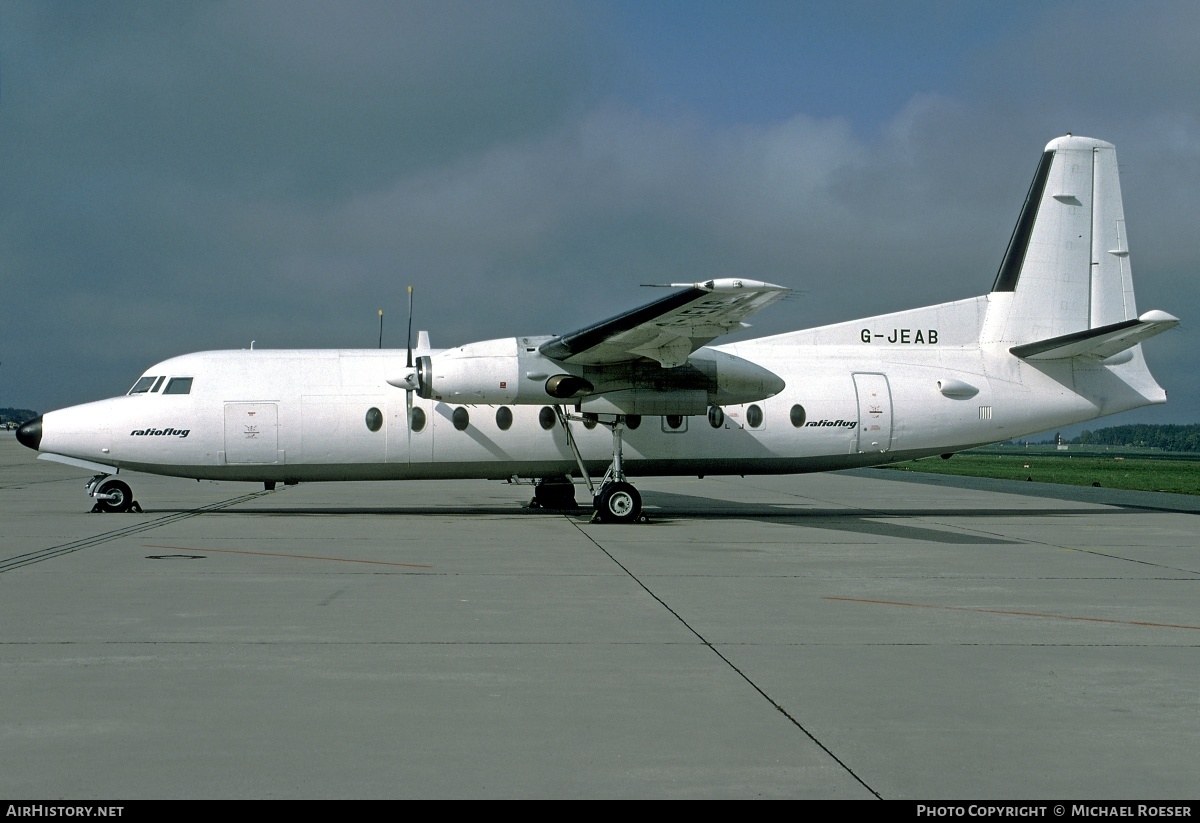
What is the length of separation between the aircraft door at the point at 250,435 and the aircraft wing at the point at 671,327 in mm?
4768

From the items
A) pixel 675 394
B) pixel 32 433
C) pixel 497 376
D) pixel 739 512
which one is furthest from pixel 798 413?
pixel 32 433

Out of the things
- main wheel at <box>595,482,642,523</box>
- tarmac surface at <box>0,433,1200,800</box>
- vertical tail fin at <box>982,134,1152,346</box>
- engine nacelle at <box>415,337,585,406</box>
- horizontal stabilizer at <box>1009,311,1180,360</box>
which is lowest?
tarmac surface at <box>0,433,1200,800</box>

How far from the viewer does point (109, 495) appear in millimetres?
17719

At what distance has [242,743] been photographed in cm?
475

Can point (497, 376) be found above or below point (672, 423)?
above

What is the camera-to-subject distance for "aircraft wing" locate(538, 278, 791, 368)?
13.5 meters

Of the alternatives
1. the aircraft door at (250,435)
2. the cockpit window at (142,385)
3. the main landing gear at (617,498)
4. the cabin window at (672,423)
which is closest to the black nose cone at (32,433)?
the cockpit window at (142,385)

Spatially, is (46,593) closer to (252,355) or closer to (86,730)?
(86,730)

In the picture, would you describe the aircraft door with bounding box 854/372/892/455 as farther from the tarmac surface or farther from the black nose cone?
the black nose cone

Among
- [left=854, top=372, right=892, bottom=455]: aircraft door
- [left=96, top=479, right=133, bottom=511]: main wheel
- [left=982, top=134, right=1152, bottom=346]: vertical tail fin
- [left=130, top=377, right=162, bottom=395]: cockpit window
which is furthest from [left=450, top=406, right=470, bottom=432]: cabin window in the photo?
[left=982, top=134, right=1152, bottom=346]: vertical tail fin

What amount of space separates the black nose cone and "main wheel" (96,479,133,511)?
1.24 metres

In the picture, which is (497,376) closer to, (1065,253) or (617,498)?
(617,498)

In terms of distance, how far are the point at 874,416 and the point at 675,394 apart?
401cm

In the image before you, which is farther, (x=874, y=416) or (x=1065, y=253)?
(x=1065, y=253)
